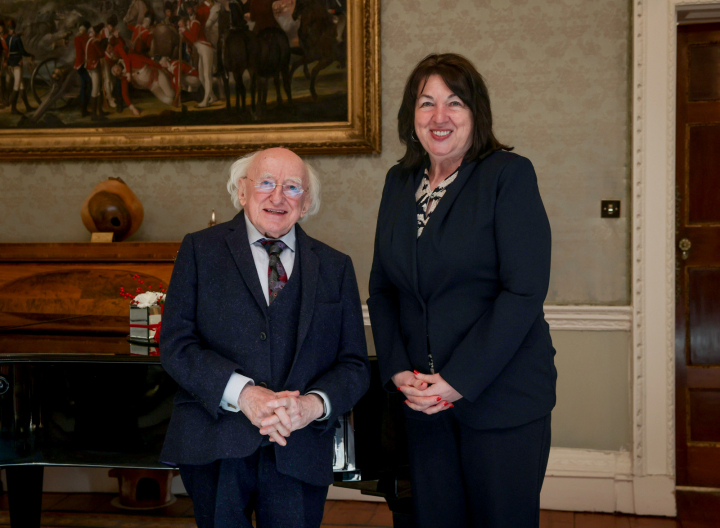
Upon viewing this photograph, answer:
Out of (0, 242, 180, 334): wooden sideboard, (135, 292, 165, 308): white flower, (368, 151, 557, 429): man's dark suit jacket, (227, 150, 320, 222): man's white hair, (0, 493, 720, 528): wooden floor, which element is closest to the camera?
(368, 151, 557, 429): man's dark suit jacket

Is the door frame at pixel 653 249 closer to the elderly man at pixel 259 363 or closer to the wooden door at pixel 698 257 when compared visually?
the wooden door at pixel 698 257

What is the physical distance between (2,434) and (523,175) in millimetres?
1665

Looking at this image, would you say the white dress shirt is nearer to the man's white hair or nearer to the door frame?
the man's white hair

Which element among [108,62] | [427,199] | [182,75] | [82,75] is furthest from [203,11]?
[427,199]

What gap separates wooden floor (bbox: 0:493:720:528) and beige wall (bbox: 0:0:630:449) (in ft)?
1.20

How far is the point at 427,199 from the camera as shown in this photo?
162 centimetres

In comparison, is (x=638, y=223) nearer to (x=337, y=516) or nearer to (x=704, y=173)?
(x=704, y=173)

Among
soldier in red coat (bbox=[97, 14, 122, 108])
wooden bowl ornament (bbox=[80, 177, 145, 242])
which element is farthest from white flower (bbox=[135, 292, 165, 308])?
soldier in red coat (bbox=[97, 14, 122, 108])

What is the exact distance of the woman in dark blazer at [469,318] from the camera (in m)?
1.44

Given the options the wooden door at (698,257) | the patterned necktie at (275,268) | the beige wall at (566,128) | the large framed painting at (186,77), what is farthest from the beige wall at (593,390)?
the patterned necktie at (275,268)

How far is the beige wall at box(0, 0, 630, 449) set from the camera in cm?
317

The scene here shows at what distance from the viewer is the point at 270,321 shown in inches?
60.9

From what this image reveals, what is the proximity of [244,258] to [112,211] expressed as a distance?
6.10 feet

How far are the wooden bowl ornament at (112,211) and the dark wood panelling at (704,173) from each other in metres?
2.88
